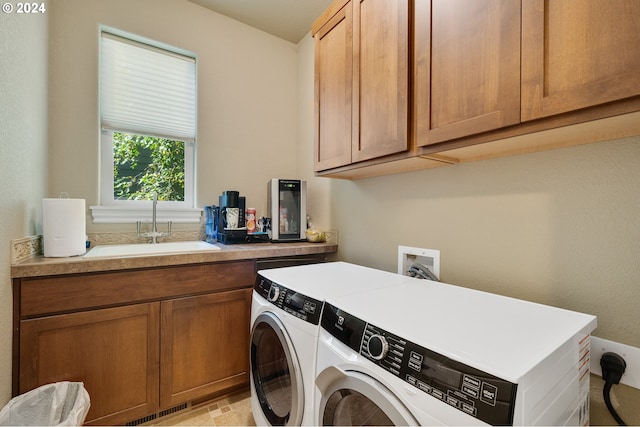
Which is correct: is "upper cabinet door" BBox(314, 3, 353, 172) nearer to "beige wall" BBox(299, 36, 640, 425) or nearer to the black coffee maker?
"beige wall" BBox(299, 36, 640, 425)

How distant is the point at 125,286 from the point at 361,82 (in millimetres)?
1575

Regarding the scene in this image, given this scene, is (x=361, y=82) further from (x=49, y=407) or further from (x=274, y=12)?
(x=49, y=407)

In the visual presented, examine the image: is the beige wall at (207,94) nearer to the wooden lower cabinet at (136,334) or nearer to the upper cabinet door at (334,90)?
the wooden lower cabinet at (136,334)

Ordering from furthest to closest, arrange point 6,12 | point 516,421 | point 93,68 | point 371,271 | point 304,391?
point 93,68
point 371,271
point 6,12
point 304,391
point 516,421

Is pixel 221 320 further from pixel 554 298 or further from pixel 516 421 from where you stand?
pixel 554 298

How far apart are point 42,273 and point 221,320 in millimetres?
845

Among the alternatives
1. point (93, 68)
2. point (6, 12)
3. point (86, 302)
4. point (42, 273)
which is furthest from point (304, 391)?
point (93, 68)

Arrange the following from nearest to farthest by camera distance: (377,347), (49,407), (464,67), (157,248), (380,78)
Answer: (377,347) < (464,67) < (49,407) < (380,78) < (157,248)

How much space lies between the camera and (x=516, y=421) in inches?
18.7

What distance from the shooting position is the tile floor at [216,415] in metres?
1.51

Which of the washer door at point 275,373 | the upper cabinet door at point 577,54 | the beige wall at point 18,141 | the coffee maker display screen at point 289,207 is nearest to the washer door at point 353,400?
the washer door at point 275,373

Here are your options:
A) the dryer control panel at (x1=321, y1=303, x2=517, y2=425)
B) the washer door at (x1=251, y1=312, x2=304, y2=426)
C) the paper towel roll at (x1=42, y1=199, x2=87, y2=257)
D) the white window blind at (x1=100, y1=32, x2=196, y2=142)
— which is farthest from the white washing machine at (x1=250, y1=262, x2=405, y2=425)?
the white window blind at (x1=100, y1=32, x2=196, y2=142)

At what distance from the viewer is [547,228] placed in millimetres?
1051

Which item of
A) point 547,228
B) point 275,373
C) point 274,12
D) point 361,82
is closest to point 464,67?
point 361,82
